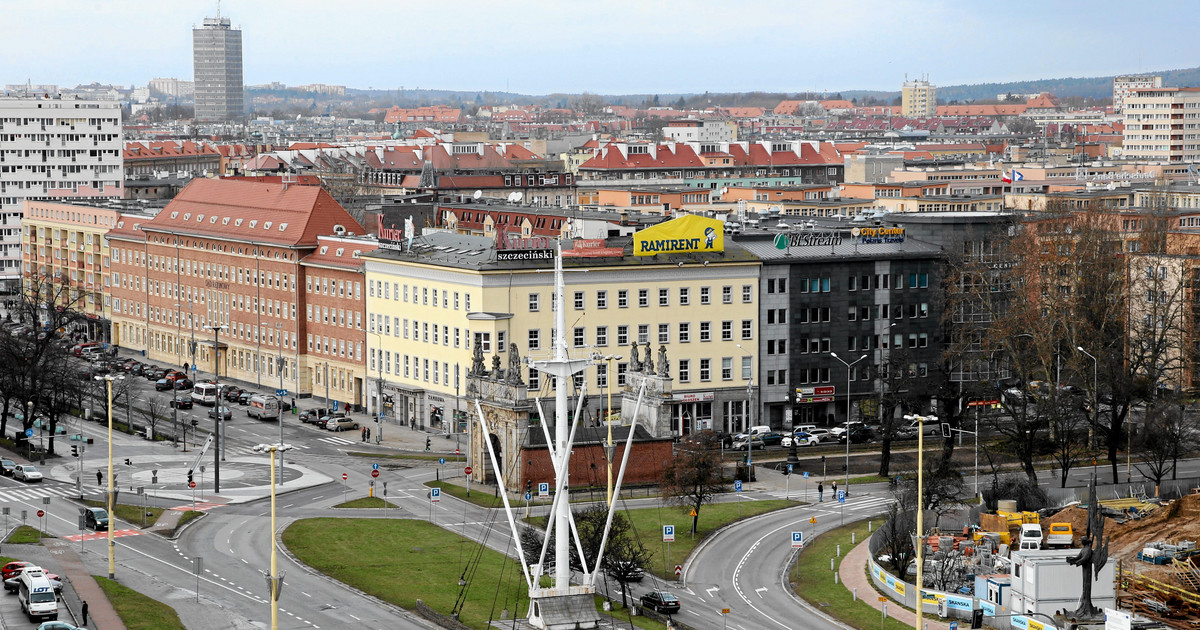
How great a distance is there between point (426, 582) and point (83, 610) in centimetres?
1631

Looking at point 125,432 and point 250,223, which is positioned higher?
point 250,223

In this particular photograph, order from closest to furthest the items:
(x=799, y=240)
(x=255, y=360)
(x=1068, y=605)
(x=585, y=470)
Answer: (x=1068, y=605) → (x=585, y=470) → (x=799, y=240) → (x=255, y=360)

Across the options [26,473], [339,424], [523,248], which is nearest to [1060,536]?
[523,248]

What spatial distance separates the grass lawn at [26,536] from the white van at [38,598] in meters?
15.2

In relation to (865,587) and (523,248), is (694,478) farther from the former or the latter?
(523,248)

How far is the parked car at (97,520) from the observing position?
4016 inches

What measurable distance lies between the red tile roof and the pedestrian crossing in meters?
45.6

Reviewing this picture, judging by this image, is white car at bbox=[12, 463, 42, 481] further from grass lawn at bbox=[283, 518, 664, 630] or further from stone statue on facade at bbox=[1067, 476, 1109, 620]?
stone statue on facade at bbox=[1067, 476, 1109, 620]

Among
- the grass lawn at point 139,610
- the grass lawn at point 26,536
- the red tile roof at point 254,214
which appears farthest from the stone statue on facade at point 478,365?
the red tile roof at point 254,214

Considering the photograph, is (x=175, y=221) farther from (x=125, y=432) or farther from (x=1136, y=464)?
(x=1136, y=464)

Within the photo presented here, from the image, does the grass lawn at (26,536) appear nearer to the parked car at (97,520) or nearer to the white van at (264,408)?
the parked car at (97,520)

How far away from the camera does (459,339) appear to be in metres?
135

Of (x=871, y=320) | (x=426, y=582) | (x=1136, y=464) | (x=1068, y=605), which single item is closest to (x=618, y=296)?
(x=871, y=320)

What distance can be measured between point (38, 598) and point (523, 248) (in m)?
58.7
